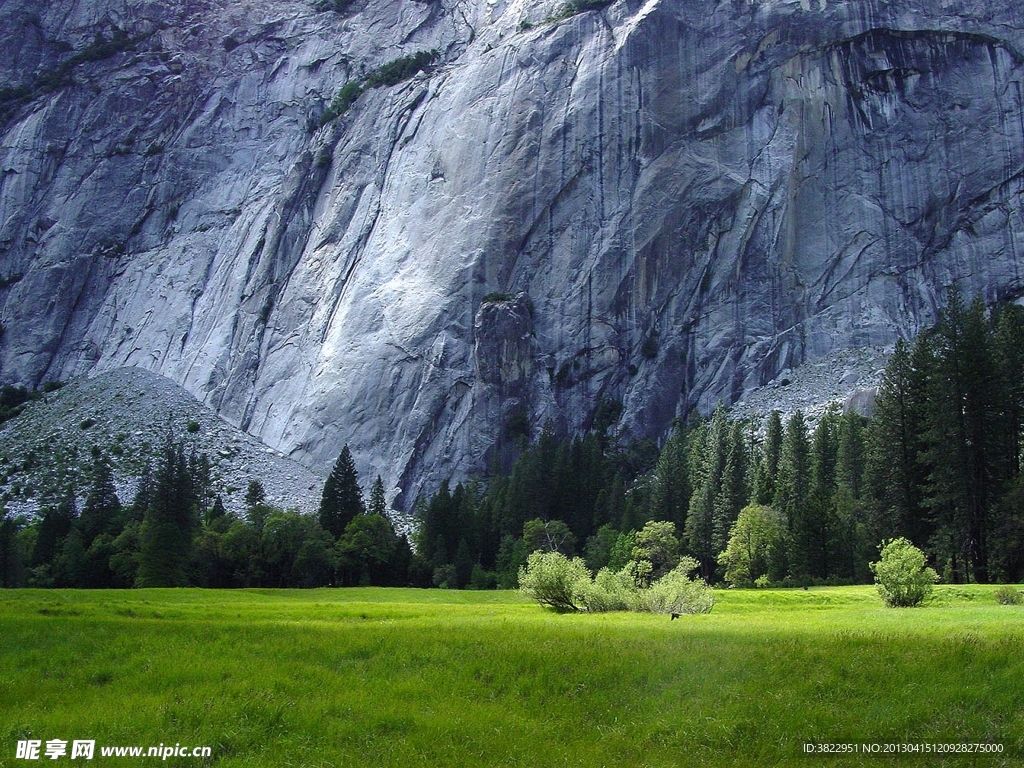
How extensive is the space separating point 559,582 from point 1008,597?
53.3 ft

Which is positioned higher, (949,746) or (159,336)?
(159,336)

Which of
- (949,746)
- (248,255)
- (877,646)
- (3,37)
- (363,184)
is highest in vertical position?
(3,37)

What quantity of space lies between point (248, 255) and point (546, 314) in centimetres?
4799

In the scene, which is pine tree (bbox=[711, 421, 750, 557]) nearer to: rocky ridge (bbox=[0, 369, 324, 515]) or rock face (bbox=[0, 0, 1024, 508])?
rock face (bbox=[0, 0, 1024, 508])

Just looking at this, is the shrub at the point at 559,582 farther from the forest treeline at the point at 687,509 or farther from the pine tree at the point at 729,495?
the pine tree at the point at 729,495

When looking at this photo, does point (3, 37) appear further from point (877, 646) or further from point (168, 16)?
point (877, 646)

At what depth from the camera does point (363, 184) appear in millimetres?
122500

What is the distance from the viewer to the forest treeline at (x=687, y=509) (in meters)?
46.7

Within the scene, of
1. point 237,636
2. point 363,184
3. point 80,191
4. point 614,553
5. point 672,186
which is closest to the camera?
point 237,636

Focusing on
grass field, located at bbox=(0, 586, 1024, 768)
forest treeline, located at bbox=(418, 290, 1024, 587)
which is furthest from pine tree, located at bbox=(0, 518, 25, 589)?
grass field, located at bbox=(0, 586, 1024, 768)

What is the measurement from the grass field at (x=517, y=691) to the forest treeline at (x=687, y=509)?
27.5 m

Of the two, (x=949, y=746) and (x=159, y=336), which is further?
(x=159, y=336)

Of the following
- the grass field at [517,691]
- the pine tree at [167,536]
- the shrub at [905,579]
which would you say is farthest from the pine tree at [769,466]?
the grass field at [517,691]

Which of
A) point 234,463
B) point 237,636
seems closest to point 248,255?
point 234,463
